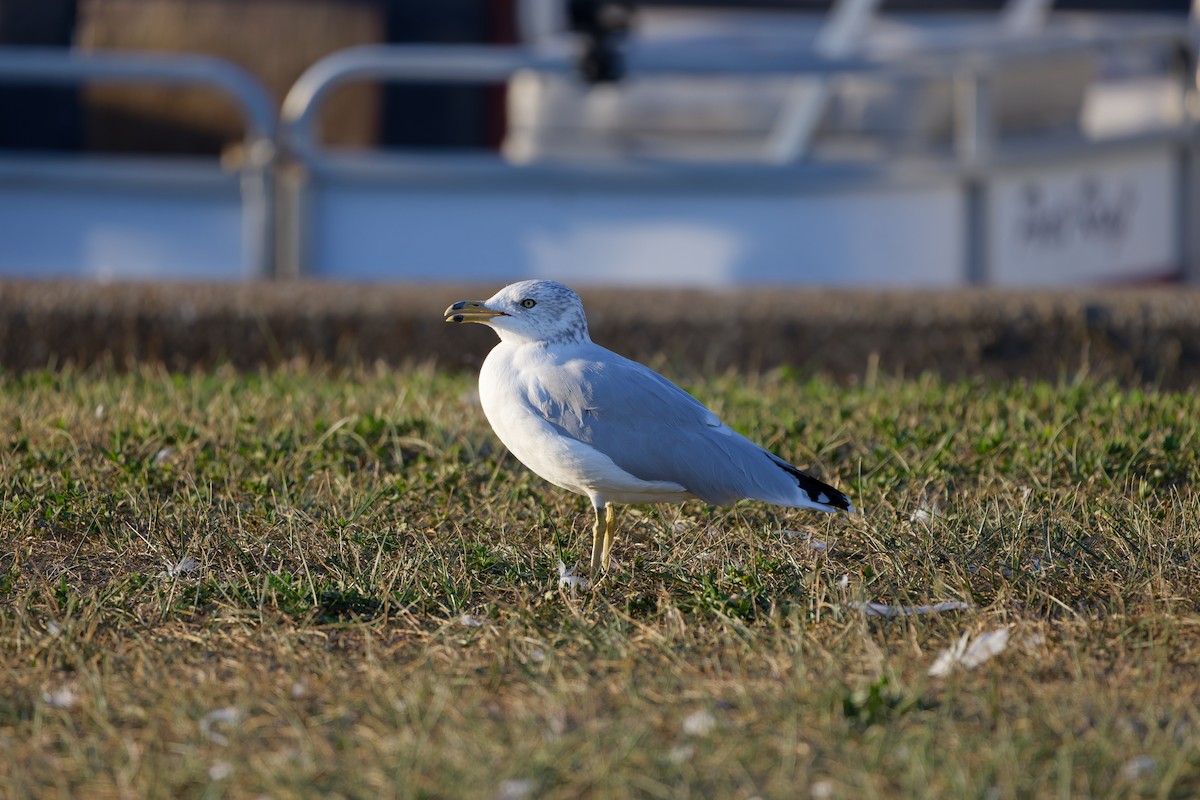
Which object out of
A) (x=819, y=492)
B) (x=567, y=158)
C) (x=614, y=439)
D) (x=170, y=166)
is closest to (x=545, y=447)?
(x=614, y=439)

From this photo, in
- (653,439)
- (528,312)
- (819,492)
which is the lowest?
(819,492)

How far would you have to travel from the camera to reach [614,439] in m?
3.34

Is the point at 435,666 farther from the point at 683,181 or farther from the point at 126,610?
the point at 683,181

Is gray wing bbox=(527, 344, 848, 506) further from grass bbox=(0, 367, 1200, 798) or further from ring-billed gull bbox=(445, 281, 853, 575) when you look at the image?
grass bbox=(0, 367, 1200, 798)

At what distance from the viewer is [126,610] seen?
3.23 metres

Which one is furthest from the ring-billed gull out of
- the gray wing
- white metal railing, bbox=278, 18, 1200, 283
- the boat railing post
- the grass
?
the boat railing post

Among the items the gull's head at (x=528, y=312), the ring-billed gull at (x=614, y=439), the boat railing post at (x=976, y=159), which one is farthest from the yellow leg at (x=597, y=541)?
the boat railing post at (x=976, y=159)

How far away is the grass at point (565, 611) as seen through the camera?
2.51 meters

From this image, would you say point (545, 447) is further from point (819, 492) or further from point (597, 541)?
point (819, 492)

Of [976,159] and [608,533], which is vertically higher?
[976,159]

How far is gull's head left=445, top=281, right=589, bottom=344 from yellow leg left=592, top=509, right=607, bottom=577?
41 cm

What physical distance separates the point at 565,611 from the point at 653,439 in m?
0.43

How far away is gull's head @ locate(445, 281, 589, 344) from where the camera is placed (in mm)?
3527

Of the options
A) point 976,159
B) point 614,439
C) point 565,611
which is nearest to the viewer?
point 565,611
